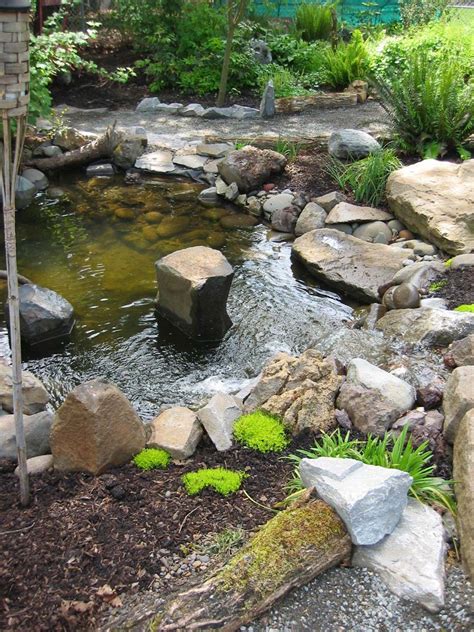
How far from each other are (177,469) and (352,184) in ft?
17.8

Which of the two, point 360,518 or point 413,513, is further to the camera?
point 413,513

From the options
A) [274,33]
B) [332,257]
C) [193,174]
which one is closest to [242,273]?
[332,257]

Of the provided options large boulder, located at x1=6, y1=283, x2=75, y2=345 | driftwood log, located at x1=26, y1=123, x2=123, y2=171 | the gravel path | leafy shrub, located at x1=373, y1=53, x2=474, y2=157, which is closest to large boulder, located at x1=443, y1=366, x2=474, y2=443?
large boulder, located at x1=6, y1=283, x2=75, y2=345

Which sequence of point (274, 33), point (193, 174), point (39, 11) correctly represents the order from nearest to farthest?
point (193, 174) → point (39, 11) → point (274, 33)

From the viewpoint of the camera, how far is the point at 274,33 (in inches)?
554

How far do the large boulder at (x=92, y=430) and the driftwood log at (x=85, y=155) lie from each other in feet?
20.8

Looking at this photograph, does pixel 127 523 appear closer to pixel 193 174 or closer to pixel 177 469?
pixel 177 469

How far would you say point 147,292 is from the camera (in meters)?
6.56

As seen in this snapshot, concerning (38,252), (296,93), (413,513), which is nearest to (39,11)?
(296,93)

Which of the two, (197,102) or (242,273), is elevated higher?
(197,102)

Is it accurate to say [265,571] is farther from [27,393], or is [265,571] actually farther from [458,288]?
[458,288]

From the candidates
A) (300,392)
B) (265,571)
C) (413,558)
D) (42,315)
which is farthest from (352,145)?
(265,571)

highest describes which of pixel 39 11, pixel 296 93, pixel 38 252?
pixel 39 11

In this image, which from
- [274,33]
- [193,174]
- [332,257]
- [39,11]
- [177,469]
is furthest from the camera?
[274,33]
